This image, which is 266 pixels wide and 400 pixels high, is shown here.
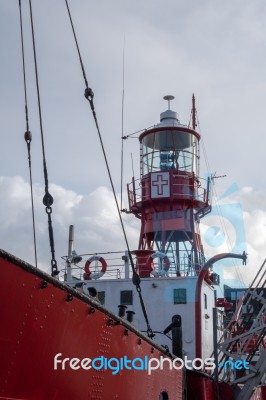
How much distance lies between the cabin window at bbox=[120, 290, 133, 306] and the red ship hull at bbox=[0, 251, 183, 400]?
31.7 ft

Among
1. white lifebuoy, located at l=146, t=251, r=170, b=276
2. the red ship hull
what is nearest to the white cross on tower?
white lifebuoy, located at l=146, t=251, r=170, b=276

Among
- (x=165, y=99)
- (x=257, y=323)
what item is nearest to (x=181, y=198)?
(x=165, y=99)

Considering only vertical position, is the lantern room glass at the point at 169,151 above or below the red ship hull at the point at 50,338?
above

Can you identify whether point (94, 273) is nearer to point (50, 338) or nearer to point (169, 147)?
point (169, 147)

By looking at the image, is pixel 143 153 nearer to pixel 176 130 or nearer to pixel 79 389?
pixel 176 130

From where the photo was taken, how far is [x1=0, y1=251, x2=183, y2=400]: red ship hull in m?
4.11

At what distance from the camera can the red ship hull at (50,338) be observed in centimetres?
411

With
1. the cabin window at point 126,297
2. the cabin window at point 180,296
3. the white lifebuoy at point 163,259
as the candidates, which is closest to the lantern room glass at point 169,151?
the white lifebuoy at point 163,259

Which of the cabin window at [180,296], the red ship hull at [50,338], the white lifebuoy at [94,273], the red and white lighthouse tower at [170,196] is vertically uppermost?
the red and white lighthouse tower at [170,196]

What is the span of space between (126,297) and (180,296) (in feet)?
5.13

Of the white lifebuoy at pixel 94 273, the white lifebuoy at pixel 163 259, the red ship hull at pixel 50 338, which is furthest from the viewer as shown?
the white lifebuoy at pixel 94 273

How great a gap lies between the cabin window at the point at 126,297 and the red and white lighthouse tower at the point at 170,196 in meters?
3.78

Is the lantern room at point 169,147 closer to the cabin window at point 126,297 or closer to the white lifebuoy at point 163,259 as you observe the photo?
the white lifebuoy at point 163,259

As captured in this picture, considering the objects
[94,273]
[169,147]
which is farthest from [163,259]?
[169,147]
